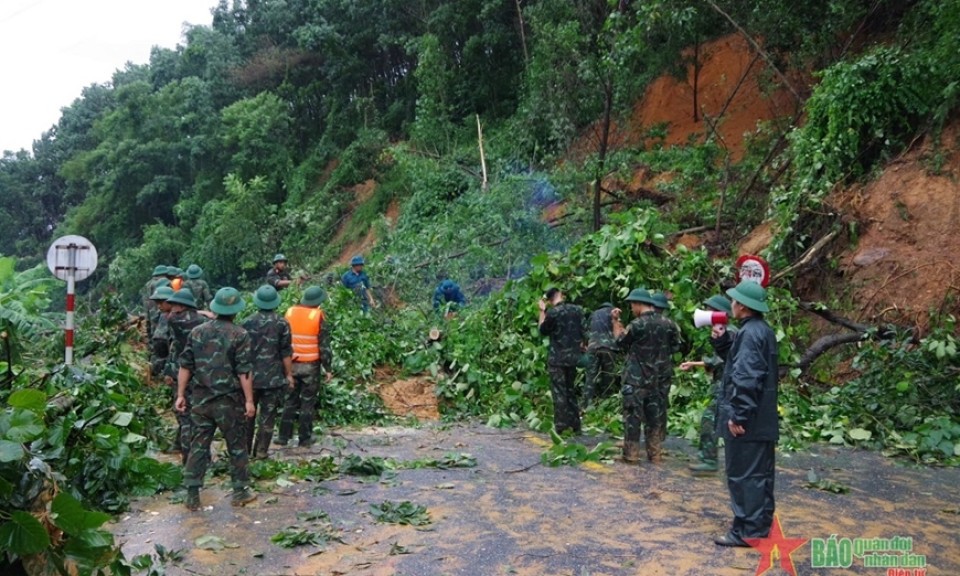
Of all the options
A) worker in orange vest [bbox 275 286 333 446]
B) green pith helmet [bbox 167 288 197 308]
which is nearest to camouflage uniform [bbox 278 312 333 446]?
worker in orange vest [bbox 275 286 333 446]

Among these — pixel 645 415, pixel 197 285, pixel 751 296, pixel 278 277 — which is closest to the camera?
pixel 751 296

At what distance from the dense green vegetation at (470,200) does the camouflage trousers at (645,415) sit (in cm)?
48

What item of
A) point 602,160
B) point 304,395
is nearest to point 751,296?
point 304,395

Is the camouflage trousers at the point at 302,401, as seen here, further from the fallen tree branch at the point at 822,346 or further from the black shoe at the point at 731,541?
the fallen tree branch at the point at 822,346

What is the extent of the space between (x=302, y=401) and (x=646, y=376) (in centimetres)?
385

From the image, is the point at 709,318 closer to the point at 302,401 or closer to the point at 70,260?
the point at 302,401

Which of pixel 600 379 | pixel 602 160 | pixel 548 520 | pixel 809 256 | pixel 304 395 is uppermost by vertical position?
pixel 602 160

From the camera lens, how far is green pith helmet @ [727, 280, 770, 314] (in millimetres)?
5543

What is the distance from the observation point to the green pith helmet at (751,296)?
5.54 metres

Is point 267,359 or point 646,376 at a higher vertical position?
point 267,359

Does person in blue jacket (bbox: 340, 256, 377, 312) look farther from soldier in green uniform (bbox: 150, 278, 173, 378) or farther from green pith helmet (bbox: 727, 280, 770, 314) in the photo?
green pith helmet (bbox: 727, 280, 770, 314)

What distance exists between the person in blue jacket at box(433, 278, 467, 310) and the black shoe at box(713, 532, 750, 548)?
880cm

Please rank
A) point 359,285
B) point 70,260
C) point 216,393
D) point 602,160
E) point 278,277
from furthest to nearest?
point 602,160
point 278,277
point 359,285
point 70,260
point 216,393

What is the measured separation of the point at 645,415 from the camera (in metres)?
8.09
